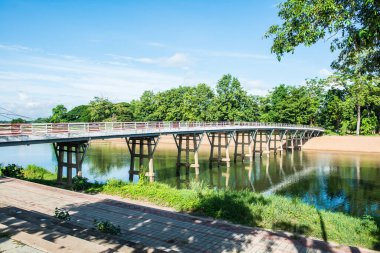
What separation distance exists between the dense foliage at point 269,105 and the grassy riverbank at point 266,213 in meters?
42.8

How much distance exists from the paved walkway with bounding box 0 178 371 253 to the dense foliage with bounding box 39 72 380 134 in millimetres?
45694

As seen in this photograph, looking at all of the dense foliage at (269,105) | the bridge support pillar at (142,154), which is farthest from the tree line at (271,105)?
the bridge support pillar at (142,154)

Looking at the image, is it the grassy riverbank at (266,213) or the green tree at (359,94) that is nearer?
the grassy riverbank at (266,213)

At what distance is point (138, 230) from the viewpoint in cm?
979

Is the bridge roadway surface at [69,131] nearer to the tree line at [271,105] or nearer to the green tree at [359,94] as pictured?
the tree line at [271,105]

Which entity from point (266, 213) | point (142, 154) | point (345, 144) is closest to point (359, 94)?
point (345, 144)

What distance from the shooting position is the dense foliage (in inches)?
2274

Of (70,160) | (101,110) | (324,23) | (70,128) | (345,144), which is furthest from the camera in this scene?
(101,110)

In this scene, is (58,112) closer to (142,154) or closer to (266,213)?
(142,154)

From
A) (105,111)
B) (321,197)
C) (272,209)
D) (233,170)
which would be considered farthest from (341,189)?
(105,111)

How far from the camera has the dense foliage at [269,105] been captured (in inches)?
2274

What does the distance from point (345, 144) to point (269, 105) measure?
23.0m

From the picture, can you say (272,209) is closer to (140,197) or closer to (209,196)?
(209,196)

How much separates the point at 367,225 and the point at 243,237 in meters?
4.85
